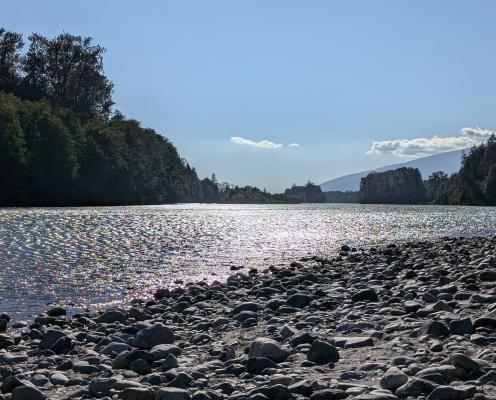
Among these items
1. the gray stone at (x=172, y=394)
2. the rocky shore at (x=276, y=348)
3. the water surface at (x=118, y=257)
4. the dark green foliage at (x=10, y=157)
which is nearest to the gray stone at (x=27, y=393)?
the rocky shore at (x=276, y=348)

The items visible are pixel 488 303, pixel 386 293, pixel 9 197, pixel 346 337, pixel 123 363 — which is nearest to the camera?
pixel 123 363

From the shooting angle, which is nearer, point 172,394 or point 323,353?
point 172,394

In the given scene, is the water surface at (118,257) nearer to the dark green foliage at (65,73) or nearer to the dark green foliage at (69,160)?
the dark green foliage at (69,160)

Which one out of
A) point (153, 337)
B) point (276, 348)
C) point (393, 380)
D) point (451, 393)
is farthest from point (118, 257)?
point (451, 393)

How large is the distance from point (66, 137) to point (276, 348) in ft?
330

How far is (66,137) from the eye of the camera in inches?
4087

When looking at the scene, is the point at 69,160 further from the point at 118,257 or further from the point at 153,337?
the point at 153,337

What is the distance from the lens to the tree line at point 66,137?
3794 inches

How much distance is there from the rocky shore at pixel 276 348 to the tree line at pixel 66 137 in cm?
8619

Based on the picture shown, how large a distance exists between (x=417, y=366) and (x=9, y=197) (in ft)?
307

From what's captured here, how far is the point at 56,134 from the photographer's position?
335 feet

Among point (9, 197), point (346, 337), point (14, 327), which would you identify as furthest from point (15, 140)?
point (346, 337)

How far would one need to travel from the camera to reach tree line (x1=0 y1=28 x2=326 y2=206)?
3794 inches

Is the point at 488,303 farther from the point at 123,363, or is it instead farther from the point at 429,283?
the point at 123,363
